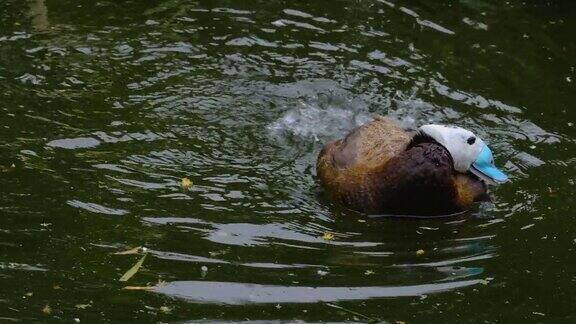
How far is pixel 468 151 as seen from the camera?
753 centimetres

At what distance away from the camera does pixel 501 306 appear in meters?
5.91

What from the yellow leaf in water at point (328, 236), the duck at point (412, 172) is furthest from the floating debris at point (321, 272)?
the duck at point (412, 172)

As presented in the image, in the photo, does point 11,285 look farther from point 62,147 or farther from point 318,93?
point 318,93

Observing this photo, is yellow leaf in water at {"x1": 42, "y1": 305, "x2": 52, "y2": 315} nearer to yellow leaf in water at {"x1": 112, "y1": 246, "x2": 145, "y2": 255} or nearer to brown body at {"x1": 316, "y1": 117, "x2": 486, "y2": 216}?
yellow leaf in water at {"x1": 112, "y1": 246, "x2": 145, "y2": 255}

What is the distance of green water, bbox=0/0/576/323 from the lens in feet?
19.4

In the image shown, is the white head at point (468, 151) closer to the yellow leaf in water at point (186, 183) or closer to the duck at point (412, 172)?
the duck at point (412, 172)

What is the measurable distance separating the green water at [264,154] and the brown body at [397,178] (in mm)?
148

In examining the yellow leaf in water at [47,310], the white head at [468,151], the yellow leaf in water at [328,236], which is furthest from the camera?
the white head at [468,151]

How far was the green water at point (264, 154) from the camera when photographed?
5.92 metres

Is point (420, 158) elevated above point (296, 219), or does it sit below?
above

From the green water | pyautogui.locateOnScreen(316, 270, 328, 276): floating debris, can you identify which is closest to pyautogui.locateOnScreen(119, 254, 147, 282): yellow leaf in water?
the green water

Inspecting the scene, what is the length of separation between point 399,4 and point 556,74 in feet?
7.10

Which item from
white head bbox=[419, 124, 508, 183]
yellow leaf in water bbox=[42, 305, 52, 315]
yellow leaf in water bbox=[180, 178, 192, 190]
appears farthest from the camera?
white head bbox=[419, 124, 508, 183]

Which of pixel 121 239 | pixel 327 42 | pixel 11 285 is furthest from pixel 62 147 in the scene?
pixel 327 42
